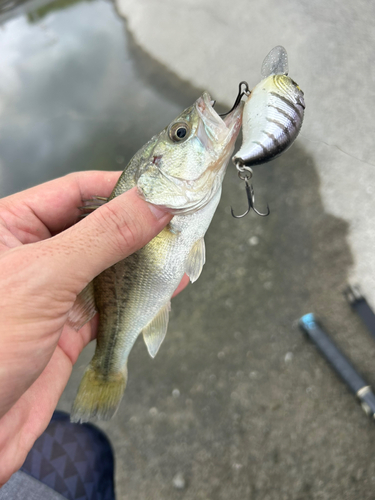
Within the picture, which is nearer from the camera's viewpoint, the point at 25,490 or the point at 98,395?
the point at 25,490

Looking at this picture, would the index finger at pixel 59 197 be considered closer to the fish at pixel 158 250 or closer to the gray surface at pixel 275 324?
the fish at pixel 158 250

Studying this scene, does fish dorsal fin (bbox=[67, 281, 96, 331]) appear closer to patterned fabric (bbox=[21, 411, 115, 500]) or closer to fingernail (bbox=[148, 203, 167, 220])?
fingernail (bbox=[148, 203, 167, 220])

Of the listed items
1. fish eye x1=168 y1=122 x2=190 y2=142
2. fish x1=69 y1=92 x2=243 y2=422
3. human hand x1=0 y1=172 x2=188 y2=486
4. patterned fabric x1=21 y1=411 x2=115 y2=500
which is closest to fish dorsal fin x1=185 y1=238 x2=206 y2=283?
fish x1=69 y1=92 x2=243 y2=422

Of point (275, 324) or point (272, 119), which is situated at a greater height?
point (272, 119)

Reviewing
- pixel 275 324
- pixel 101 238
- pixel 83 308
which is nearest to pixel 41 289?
pixel 101 238

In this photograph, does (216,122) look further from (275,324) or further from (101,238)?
(275,324)

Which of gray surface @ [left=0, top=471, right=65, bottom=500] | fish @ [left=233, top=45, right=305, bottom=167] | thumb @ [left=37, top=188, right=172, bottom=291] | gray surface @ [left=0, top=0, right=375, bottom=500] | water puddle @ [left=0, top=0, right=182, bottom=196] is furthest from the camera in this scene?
water puddle @ [left=0, top=0, right=182, bottom=196]
